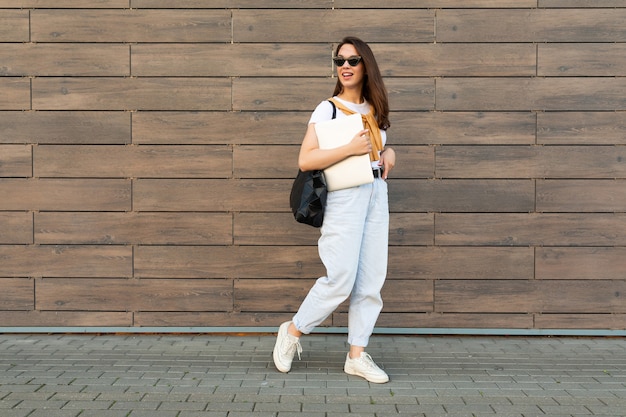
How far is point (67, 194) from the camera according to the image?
17.9ft

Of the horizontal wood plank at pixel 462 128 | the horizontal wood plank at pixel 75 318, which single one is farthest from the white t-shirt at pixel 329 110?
the horizontal wood plank at pixel 75 318

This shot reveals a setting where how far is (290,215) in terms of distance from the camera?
541 cm

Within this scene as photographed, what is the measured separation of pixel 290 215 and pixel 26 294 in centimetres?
210

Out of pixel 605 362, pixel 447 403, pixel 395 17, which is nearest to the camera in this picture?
pixel 447 403

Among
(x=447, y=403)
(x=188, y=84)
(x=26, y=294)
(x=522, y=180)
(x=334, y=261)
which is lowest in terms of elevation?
(x=447, y=403)

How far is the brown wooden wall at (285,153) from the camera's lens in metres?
→ 5.39

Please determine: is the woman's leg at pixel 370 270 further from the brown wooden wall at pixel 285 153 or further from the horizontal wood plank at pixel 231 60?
the horizontal wood plank at pixel 231 60

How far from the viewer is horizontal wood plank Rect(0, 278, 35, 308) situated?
548 centimetres

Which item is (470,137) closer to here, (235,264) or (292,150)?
(292,150)

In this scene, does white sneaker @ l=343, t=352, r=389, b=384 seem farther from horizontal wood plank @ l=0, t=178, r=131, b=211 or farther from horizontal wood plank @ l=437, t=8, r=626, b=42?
horizontal wood plank @ l=437, t=8, r=626, b=42

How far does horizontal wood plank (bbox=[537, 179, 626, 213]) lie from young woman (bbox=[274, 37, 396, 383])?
1.61 meters

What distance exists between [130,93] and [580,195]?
3.48m

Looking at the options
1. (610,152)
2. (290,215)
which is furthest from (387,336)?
(610,152)

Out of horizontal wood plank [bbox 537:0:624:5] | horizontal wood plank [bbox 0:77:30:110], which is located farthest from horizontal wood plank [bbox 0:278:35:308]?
horizontal wood plank [bbox 537:0:624:5]
